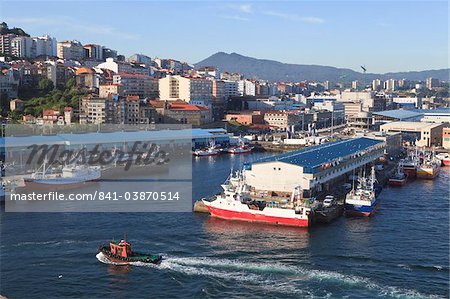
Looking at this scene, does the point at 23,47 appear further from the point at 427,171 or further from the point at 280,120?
the point at 427,171

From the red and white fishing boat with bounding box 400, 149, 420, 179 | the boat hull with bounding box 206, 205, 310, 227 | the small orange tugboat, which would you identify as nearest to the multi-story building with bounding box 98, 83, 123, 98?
the red and white fishing boat with bounding box 400, 149, 420, 179

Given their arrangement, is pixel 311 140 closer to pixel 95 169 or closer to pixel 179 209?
pixel 95 169

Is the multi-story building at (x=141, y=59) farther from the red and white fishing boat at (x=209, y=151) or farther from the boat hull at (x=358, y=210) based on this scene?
the boat hull at (x=358, y=210)

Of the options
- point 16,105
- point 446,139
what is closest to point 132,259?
point 446,139

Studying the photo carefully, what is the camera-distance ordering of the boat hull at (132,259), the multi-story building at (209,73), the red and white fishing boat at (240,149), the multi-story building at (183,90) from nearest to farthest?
the boat hull at (132,259)
the red and white fishing boat at (240,149)
the multi-story building at (183,90)
the multi-story building at (209,73)

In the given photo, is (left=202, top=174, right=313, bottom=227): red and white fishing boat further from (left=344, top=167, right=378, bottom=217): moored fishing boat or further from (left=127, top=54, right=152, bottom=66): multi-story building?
(left=127, top=54, right=152, bottom=66): multi-story building

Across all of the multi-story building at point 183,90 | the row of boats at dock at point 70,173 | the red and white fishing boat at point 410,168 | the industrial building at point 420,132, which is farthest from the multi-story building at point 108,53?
the red and white fishing boat at point 410,168

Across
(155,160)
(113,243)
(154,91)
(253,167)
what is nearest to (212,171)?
(155,160)
